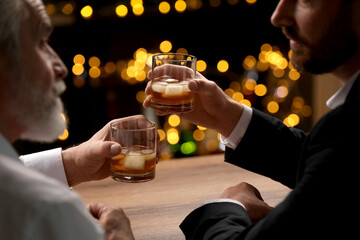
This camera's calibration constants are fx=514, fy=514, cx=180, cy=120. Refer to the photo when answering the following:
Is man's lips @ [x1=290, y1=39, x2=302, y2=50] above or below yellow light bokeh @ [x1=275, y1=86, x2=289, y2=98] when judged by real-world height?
above

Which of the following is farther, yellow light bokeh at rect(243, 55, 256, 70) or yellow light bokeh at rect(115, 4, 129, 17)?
yellow light bokeh at rect(243, 55, 256, 70)

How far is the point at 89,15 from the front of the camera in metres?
3.09

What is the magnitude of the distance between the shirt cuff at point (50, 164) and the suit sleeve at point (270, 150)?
0.54 m

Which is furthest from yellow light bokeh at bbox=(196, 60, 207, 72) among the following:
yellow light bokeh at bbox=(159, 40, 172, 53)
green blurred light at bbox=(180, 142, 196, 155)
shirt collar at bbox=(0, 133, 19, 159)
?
shirt collar at bbox=(0, 133, 19, 159)

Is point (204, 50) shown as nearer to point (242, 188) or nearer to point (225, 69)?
point (225, 69)

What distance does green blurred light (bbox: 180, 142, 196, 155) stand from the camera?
344 cm

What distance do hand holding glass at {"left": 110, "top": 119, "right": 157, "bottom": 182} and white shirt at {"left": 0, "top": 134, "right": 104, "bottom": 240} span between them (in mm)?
585

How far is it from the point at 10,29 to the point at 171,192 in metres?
0.82

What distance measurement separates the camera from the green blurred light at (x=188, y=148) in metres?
3.44

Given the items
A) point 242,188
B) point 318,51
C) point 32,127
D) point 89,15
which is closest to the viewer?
point 32,127

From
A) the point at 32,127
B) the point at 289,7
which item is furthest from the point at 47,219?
the point at 289,7

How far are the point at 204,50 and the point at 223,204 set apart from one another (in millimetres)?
2158

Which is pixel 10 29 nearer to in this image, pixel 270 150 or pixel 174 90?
pixel 174 90

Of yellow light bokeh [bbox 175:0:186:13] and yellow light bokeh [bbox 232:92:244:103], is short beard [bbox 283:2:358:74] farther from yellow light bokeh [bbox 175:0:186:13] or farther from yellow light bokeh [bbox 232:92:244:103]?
yellow light bokeh [bbox 232:92:244:103]
